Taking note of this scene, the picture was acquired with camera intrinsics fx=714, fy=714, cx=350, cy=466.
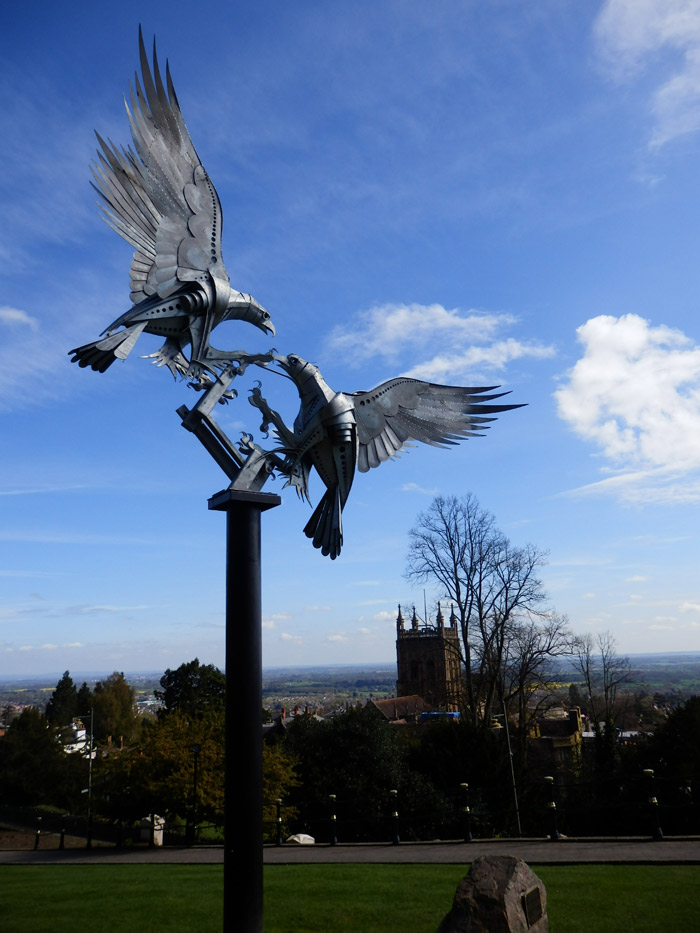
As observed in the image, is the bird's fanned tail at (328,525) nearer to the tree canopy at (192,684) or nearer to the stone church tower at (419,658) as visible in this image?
the tree canopy at (192,684)

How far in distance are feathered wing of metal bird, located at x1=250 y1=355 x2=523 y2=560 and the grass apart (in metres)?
4.07

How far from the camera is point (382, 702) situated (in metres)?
69.0

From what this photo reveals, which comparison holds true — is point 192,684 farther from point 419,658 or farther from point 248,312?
point 248,312

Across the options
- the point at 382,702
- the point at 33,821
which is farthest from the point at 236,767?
the point at 382,702

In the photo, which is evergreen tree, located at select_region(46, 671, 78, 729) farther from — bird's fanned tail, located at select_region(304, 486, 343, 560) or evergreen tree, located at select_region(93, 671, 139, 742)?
bird's fanned tail, located at select_region(304, 486, 343, 560)

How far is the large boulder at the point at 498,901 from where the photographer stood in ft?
18.4

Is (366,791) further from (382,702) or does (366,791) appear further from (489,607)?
(382,702)

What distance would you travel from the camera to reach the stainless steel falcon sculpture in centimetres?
822

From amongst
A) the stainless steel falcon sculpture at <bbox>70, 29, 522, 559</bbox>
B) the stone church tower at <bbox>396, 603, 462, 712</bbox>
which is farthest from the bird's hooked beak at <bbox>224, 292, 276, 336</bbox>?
the stone church tower at <bbox>396, 603, 462, 712</bbox>

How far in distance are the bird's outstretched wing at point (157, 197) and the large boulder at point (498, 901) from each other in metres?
6.67

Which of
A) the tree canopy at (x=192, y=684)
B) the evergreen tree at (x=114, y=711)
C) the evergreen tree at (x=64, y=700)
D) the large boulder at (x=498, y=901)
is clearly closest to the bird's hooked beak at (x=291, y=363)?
the large boulder at (x=498, y=901)

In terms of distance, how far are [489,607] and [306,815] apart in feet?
30.9

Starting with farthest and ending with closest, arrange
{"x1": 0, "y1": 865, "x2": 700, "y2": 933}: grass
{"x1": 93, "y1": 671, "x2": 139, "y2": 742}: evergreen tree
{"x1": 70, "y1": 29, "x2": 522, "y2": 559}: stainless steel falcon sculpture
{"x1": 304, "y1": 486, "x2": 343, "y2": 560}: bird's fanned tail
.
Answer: {"x1": 93, "y1": 671, "x2": 139, "y2": 742}: evergreen tree < {"x1": 304, "y1": 486, "x2": 343, "y2": 560}: bird's fanned tail < {"x1": 70, "y1": 29, "x2": 522, "y2": 559}: stainless steel falcon sculpture < {"x1": 0, "y1": 865, "x2": 700, "y2": 933}: grass

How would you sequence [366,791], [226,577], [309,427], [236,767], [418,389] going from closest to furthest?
[236,767] → [226,577] → [309,427] → [418,389] → [366,791]
